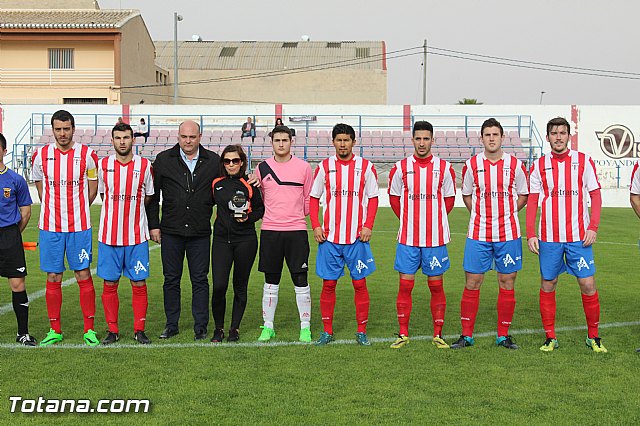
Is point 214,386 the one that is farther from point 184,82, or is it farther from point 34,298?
point 184,82

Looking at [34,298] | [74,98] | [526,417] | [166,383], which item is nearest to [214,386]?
[166,383]

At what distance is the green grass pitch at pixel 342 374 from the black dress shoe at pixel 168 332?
10 cm

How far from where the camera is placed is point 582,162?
20.5ft

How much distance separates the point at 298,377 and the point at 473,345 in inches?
68.3

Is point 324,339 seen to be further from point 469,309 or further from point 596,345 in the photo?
point 596,345

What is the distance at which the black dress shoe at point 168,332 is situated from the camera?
6.71m

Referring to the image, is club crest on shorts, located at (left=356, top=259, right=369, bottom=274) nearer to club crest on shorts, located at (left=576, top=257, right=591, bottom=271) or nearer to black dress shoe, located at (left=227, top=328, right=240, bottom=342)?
Result: black dress shoe, located at (left=227, top=328, right=240, bottom=342)

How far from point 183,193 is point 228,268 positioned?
74 centimetres

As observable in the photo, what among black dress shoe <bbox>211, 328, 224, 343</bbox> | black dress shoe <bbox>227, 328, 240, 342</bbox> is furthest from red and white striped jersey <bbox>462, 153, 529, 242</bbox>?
black dress shoe <bbox>211, 328, 224, 343</bbox>

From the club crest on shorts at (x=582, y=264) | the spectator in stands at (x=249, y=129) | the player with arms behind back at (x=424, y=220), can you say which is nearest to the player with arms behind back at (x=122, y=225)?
the player with arms behind back at (x=424, y=220)

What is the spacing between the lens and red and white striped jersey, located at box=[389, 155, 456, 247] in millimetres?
6344

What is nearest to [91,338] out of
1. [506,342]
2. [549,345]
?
[506,342]

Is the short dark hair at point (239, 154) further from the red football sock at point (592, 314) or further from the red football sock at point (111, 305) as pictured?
the red football sock at point (592, 314)

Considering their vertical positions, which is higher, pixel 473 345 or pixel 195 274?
pixel 195 274
